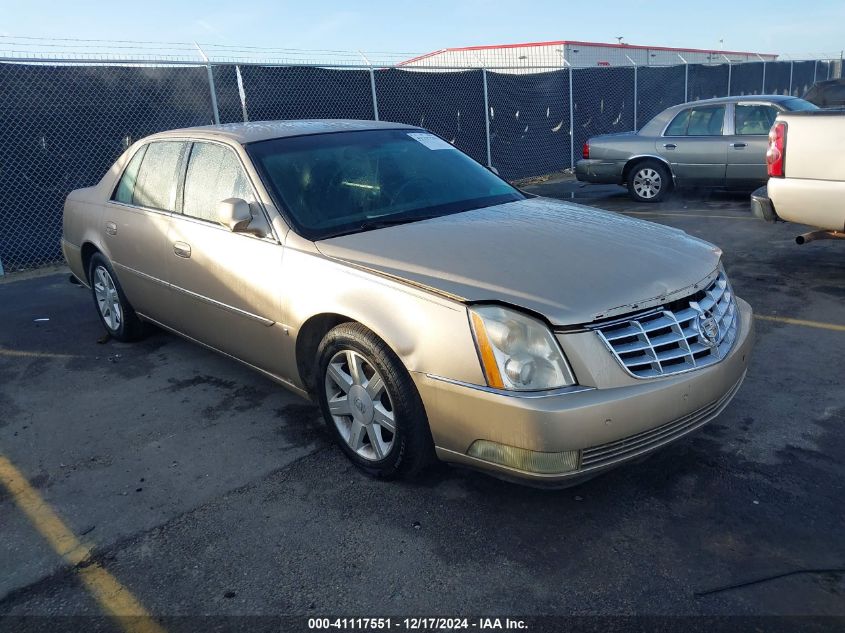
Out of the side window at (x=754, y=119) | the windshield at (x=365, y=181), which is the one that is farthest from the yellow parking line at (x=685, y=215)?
the windshield at (x=365, y=181)

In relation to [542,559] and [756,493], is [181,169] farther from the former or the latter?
[756,493]

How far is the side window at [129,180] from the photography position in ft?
16.3

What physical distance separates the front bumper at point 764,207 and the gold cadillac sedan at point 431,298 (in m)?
2.72

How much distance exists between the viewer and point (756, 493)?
301 centimetres

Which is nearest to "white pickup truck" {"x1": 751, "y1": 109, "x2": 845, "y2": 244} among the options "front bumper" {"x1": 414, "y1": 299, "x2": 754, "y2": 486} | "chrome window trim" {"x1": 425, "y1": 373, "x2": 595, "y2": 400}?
"front bumper" {"x1": 414, "y1": 299, "x2": 754, "y2": 486}

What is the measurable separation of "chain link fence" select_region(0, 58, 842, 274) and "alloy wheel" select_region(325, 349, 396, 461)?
697 cm

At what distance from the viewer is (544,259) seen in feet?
10.0

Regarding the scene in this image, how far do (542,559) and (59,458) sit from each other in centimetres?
259

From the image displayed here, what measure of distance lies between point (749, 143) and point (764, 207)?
13.7 feet

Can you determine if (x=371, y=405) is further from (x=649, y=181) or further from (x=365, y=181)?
(x=649, y=181)

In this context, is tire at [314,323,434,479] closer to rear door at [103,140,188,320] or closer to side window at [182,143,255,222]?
A: side window at [182,143,255,222]

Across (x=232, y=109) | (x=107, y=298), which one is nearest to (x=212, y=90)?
(x=232, y=109)

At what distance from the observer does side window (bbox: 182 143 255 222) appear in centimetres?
392

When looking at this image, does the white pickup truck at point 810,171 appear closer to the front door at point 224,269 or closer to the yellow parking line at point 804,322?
the yellow parking line at point 804,322
